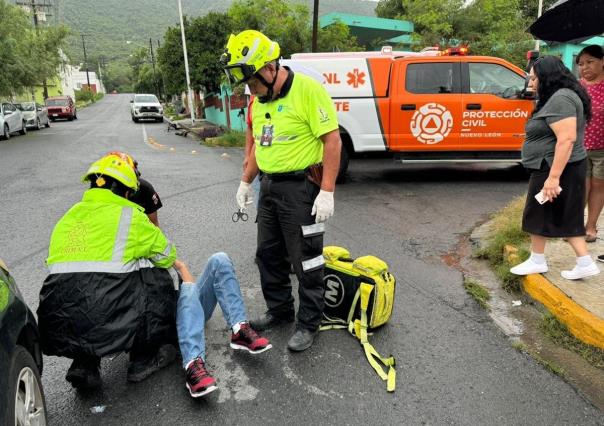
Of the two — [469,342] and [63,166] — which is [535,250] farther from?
[63,166]

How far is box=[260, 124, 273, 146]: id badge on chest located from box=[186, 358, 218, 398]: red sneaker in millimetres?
1371

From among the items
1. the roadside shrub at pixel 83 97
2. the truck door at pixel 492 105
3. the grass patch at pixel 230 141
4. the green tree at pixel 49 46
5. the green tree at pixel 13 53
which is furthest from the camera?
the roadside shrub at pixel 83 97

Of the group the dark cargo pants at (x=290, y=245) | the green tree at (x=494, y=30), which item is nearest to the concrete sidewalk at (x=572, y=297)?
the dark cargo pants at (x=290, y=245)

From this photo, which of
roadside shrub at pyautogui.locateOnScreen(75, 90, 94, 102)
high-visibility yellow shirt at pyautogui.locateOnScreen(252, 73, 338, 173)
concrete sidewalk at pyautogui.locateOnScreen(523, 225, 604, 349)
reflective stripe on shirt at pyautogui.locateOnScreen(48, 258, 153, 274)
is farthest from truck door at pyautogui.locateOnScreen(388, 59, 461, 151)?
roadside shrub at pyautogui.locateOnScreen(75, 90, 94, 102)

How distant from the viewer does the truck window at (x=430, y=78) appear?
26.6 feet

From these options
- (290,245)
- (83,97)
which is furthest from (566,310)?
(83,97)

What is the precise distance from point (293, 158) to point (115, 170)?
1.05m

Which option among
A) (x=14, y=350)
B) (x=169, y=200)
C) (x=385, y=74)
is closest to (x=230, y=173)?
(x=169, y=200)

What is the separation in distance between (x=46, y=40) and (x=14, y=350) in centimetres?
3370

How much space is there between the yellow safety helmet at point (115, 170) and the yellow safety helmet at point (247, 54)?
2.77 feet

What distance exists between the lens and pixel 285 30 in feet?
56.2

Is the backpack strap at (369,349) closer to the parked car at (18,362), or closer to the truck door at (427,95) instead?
the parked car at (18,362)

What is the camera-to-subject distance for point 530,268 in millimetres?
3990

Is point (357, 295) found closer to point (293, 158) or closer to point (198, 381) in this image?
point (293, 158)
